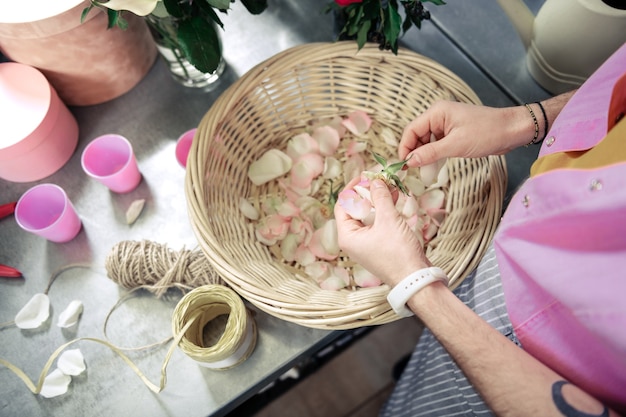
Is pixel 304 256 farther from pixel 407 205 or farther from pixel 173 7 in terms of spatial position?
pixel 173 7

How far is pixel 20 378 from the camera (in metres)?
0.74

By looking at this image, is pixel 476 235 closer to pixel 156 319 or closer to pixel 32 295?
pixel 156 319

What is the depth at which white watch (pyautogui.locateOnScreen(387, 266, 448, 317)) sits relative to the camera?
21.8 inches

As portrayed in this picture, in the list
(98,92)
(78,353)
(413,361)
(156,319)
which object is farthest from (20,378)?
(413,361)

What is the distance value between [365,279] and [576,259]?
13.8 inches

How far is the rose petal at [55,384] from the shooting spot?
0.71 m

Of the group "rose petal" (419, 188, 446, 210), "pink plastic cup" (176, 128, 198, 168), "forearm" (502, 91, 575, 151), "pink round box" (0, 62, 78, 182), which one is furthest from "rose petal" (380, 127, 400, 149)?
"pink round box" (0, 62, 78, 182)

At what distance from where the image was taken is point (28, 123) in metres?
0.76

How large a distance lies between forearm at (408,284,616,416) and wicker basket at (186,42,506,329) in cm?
8

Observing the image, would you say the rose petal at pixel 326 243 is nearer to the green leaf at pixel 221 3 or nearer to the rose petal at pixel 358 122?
the rose petal at pixel 358 122

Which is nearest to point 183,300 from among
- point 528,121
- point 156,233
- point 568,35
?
point 156,233

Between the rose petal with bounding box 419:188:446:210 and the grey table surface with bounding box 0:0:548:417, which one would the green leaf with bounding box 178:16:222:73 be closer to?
the grey table surface with bounding box 0:0:548:417

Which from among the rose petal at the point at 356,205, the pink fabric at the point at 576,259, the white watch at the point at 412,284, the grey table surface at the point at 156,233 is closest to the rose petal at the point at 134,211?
the grey table surface at the point at 156,233

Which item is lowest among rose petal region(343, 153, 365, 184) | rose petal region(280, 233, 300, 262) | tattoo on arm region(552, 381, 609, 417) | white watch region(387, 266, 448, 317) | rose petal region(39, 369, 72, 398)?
rose petal region(39, 369, 72, 398)
